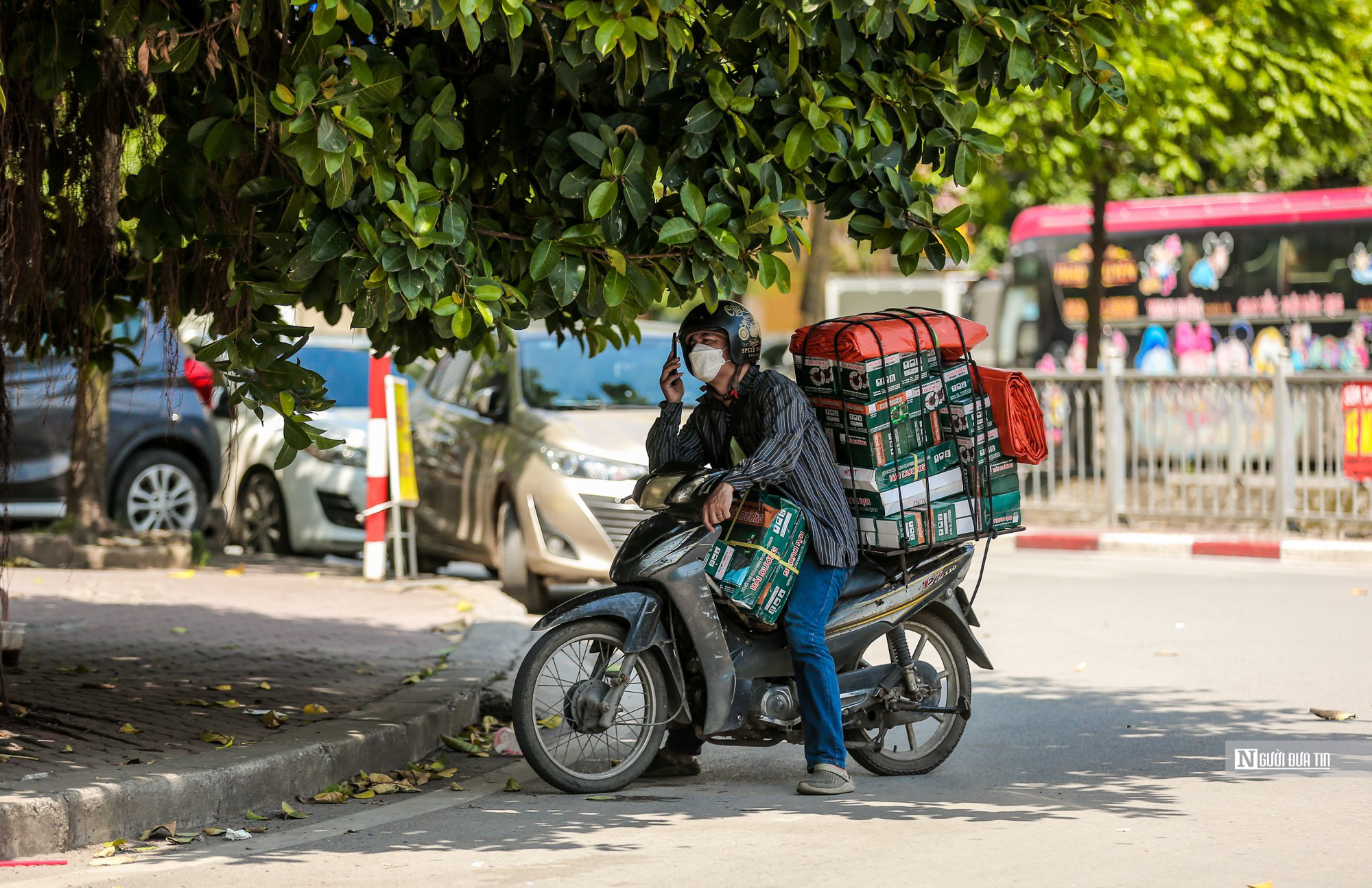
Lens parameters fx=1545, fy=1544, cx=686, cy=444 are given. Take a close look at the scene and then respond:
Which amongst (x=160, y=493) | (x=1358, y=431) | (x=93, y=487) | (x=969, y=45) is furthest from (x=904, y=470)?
(x=1358, y=431)

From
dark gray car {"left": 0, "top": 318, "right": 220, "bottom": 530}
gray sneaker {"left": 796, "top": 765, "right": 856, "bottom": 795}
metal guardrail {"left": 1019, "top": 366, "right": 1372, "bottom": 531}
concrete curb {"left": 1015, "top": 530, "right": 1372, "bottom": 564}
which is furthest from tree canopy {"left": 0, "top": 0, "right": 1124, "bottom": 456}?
concrete curb {"left": 1015, "top": 530, "right": 1372, "bottom": 564}

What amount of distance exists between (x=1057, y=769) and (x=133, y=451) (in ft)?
28.7

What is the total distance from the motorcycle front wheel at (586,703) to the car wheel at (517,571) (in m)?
4.12

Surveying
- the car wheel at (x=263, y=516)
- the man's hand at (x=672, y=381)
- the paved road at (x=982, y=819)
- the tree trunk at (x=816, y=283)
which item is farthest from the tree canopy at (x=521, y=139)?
the tree trunk at (x=816, y=283)

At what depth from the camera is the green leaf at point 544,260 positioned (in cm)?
439

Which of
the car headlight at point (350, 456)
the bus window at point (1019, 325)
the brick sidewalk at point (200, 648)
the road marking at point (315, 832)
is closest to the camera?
the road marking at point (315, 832)

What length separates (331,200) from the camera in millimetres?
4117

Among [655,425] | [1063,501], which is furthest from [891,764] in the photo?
[1063,501]

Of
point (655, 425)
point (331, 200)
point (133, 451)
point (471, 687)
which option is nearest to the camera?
point (331, 200)

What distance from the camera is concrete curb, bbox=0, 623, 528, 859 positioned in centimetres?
448

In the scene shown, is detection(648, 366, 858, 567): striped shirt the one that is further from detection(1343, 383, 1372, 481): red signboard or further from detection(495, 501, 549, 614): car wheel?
detection(1343, 383, 1372, 481): red signboard

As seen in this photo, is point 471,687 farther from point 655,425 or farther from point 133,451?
point 133,451

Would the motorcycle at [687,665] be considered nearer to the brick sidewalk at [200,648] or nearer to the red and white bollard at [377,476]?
the brick sidewalk at [200,648]

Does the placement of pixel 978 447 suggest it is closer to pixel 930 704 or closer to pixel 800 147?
pixel 930 704
